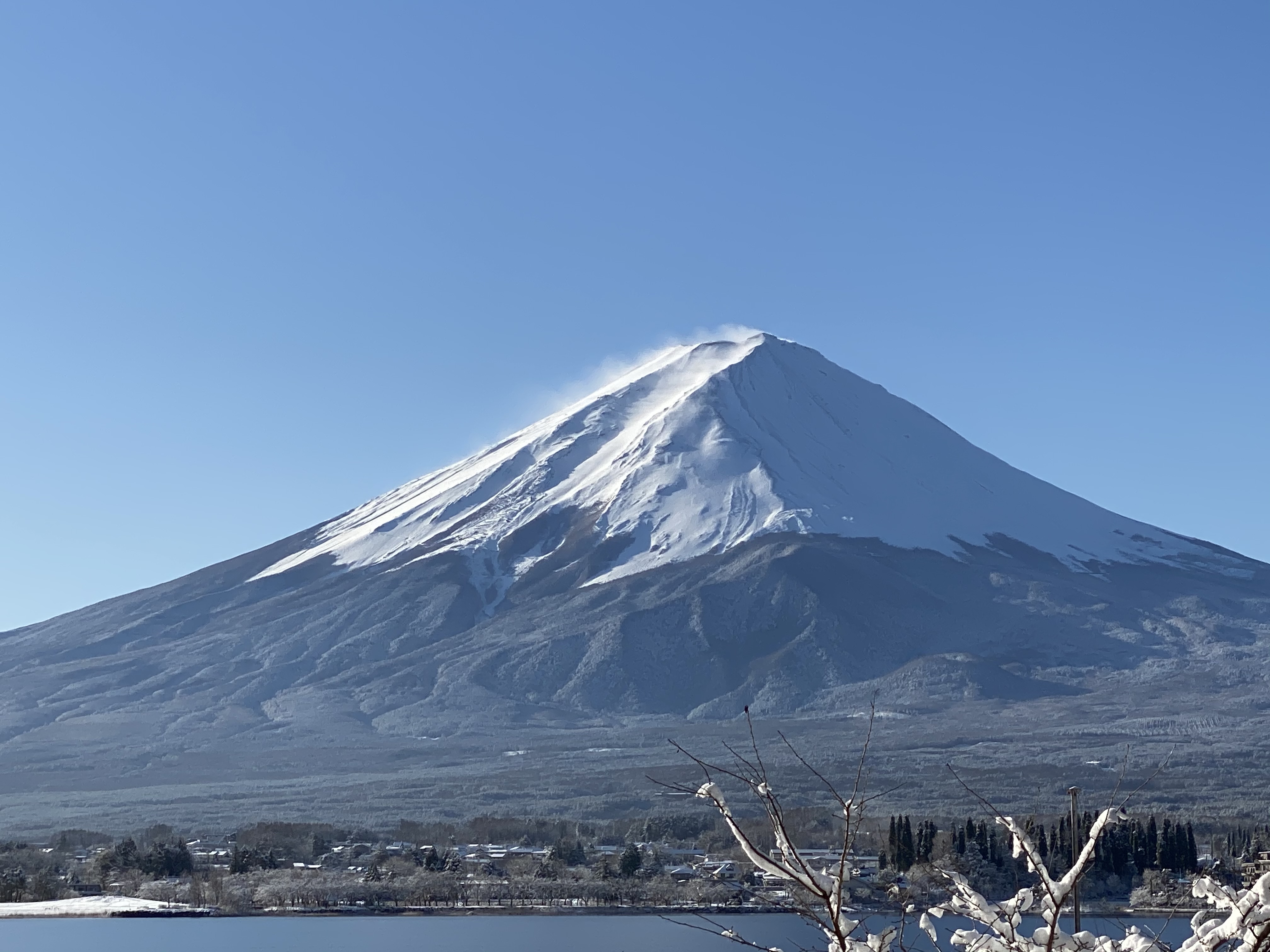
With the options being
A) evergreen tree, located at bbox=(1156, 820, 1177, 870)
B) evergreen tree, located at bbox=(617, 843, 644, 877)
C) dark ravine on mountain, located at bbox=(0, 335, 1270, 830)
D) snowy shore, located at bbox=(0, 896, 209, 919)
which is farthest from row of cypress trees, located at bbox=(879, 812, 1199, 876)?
dark ravine on mountain, located at bbox=(0, 335, 1270, 830)

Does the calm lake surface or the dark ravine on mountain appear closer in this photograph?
the calm lake surface

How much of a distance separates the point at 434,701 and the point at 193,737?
21.8 m

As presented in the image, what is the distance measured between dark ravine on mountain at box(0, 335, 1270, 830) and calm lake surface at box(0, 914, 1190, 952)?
130ft

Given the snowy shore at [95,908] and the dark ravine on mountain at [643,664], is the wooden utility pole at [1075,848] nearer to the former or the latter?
the snowy shore at [95,908]

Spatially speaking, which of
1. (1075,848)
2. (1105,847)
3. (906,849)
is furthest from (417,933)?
(1075,848)

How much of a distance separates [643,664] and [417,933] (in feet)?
356

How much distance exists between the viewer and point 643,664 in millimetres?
166125

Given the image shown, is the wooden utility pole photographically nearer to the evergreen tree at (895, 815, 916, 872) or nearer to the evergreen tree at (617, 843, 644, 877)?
the evergreen tree at (895, 815, 916, 872)

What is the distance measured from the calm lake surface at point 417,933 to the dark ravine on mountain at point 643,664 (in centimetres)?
3950

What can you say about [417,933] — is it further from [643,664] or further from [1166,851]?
[643,664]

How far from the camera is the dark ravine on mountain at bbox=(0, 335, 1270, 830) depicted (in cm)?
11831

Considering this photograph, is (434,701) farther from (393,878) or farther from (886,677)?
(393,878)

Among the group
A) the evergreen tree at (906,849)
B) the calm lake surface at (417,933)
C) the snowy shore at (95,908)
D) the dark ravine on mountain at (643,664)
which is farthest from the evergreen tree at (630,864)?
the dark ravine on mountain at (643,664)

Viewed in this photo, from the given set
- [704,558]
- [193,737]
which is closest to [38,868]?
[193,737]
